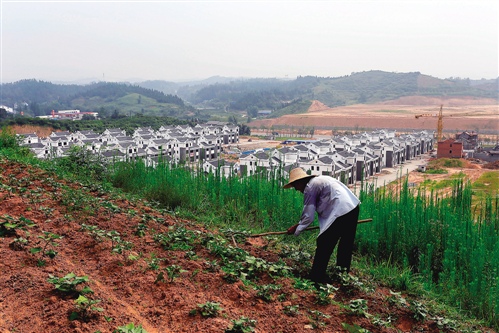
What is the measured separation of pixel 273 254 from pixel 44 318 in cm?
200

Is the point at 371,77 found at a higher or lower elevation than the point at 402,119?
higher

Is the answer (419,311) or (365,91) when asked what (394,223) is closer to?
(419,311)

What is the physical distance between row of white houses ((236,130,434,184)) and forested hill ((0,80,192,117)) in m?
36.7

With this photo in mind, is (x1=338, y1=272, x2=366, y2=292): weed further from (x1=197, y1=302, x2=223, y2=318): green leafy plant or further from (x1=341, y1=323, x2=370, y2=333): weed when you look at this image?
(x1=197, y1=302, x2=223, y2=318): green leafy plant

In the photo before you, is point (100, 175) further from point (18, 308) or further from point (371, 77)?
point (371, 77)

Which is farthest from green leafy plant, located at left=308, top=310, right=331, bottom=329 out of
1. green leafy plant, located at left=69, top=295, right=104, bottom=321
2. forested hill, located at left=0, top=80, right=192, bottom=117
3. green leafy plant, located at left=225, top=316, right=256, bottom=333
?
forested hill, located at left=0, top=80, right=192, bottom=117

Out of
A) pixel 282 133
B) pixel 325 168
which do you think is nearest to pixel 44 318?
pixel 325 168

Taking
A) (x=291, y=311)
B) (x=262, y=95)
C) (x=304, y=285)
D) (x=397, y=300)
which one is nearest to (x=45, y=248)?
(x=291, y=311)

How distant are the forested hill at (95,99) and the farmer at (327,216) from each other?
57.3 meters

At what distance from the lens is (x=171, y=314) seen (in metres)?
2.29

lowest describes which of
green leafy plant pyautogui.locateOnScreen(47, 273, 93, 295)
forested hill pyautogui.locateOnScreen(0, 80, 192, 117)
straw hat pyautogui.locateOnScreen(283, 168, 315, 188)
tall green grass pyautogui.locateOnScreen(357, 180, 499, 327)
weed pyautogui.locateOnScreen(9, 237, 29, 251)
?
tall green grass pyautogui.locateOnScreen(357, 180, 499, 327)

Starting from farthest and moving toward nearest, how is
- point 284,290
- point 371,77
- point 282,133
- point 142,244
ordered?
1. point 371,77
2. point 282,133
3. point 142,244
4. point 284,290

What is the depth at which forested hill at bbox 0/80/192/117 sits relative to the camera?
75000 millimetres

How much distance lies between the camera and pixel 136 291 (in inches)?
99.3
